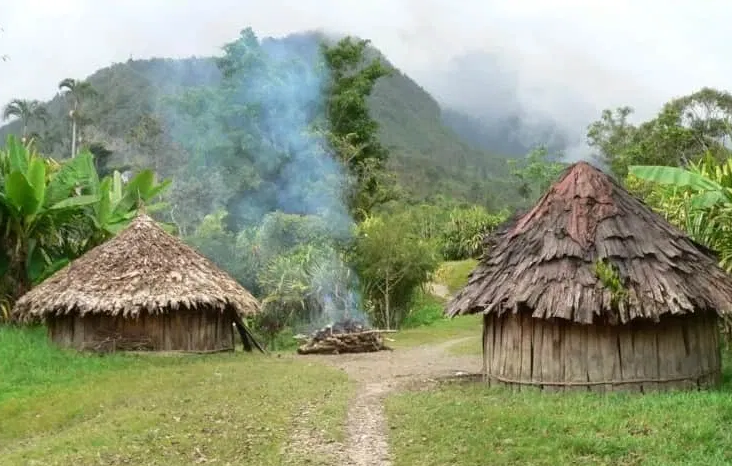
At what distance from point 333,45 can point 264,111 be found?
23.0 ft

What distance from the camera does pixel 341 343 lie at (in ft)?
71.1

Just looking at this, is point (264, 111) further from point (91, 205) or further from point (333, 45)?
point (91, 205)

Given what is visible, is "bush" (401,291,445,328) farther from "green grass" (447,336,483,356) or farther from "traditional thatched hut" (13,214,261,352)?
"traditional thatched hut" (13,214,261,352)

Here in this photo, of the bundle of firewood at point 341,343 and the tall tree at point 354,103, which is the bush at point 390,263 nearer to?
the bundle of firewood at point 341,343

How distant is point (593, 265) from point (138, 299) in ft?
33.6

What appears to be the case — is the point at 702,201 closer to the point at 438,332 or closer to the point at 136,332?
the point at 136,332

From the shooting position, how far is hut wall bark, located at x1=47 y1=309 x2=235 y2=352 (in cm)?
1892

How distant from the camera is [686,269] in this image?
12.6m

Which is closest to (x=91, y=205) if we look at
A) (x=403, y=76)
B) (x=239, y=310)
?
(x=239, y=310)

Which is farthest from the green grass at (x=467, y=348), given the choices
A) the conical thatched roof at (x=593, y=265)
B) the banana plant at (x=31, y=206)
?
the banana plant at (x=31, y=206)

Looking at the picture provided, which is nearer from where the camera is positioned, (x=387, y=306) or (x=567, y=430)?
(x=567, y=430)

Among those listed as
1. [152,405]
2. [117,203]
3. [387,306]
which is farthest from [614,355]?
[387,306]

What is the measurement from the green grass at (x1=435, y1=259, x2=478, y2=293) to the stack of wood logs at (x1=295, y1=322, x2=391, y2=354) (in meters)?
14.4

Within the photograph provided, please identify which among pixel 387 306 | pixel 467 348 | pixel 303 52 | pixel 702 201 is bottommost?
pixel 467 348
